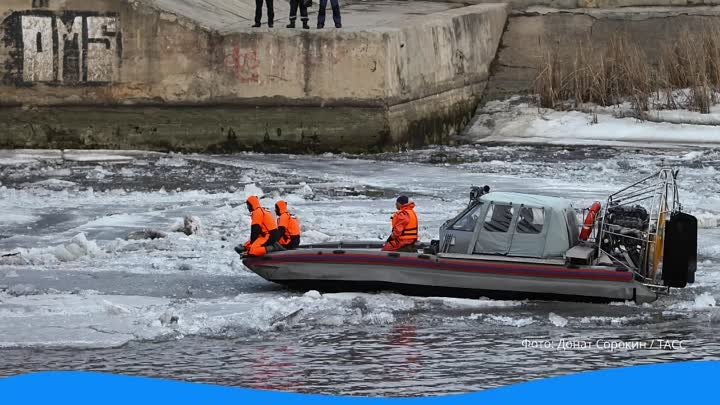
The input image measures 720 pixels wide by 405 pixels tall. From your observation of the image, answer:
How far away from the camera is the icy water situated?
11.7 m

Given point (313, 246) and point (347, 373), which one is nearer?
point (347, 373)

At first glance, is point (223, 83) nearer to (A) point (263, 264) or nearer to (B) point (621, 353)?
(A) point (263, 264)

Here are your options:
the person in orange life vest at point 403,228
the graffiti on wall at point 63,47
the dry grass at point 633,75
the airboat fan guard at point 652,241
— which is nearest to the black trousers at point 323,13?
the graffiti on wall at point 63,47

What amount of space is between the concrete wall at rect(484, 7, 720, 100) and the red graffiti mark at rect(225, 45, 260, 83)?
6.57 meters

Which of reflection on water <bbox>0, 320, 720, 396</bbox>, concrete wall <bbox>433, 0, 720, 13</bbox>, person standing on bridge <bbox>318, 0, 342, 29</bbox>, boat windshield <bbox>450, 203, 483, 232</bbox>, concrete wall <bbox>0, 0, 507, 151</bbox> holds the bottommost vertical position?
reflection on water <bbox>0, 320, 720, 396</bbox>

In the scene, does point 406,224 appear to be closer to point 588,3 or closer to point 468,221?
point 468,221

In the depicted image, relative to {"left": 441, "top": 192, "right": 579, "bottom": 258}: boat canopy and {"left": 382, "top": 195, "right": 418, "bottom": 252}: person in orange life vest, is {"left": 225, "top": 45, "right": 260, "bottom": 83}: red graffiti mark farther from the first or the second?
{"left": 441, "top": 192, "right": 579, "bottom": 258}: boat canopy

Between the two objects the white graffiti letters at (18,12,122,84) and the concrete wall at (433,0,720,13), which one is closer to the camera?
the white graffiti letters at (18,12,122,84)

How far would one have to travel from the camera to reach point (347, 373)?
11445 mm

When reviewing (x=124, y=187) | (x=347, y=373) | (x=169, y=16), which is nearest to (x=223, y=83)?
(x=169, y=16)

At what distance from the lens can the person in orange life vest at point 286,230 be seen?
1441cm

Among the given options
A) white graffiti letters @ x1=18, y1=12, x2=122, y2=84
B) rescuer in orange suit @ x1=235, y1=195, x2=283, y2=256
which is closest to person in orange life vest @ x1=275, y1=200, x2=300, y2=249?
rescuer in orange suit @ x1=235, y1=195, x2=283, y2=256

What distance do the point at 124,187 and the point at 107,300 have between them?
7228 millimetres

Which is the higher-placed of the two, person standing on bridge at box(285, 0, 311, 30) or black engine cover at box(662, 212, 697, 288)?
person standing on bridge at box(285, 0, 311, 30)
